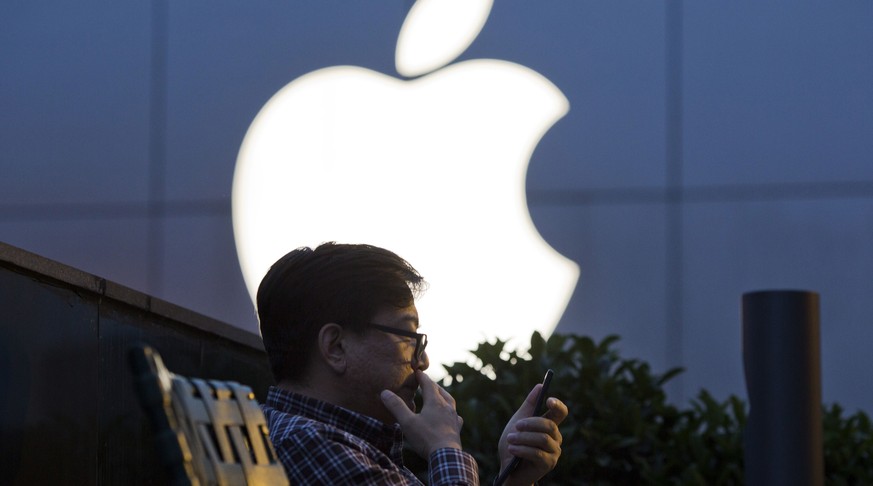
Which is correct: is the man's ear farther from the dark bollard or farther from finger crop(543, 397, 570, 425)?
the dark bollard

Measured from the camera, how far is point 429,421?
85.7 inches

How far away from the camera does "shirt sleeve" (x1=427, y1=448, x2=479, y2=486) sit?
208cm

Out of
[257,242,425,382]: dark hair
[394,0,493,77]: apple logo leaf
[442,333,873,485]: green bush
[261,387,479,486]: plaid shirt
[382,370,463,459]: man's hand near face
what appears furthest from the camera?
[394,0,493,77]: apple logo leaf

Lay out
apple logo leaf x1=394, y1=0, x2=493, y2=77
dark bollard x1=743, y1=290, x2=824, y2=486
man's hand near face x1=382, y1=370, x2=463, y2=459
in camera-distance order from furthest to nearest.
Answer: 1. apple logo leaf x1=394, y1=0, x2=493, y2=77
2. dark bollard x1=743, y1=290, x2=824, y2=486
3. man's hand near face x1=382, y1=370, x2=463, y2=459

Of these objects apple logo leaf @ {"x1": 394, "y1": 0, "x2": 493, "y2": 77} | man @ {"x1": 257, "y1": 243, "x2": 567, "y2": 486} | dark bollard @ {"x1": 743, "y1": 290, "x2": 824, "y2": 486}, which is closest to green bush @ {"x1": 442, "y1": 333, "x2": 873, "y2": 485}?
dark bollard @ {"x1": 743, "y1": 290, "x2": 824, "y2": 486}

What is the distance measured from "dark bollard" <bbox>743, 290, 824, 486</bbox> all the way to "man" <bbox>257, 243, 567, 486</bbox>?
62 cm

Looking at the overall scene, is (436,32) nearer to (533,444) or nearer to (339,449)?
(533,444)

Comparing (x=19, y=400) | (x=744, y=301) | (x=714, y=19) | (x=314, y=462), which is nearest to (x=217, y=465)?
(x=314, y=462)

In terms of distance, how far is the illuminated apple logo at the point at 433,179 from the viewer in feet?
18.4

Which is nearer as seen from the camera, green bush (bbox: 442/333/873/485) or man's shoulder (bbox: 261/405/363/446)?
man's shoulder (bbox: 261/405/363/446)

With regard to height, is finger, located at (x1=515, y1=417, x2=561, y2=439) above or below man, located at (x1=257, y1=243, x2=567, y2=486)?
below

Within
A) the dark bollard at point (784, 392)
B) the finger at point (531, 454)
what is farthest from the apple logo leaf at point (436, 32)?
the finger at point (531, 454)

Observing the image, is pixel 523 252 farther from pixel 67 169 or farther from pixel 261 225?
pixel 67 169

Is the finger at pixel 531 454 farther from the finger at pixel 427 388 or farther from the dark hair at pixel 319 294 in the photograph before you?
the dark hair at pixel 319 294
